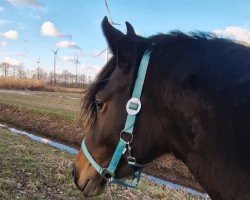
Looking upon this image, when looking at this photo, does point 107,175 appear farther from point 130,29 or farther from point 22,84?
point 22,84

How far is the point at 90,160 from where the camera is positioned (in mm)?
2727

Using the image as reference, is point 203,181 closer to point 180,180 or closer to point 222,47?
point 222,47

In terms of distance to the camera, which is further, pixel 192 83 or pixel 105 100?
pixel 105 100

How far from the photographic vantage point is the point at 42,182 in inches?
308

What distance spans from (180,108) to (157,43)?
49cm

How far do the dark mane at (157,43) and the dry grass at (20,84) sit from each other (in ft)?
201

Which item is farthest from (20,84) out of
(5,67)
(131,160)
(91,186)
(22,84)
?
(131,160)

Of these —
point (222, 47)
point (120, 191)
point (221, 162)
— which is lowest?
point (120, 191)

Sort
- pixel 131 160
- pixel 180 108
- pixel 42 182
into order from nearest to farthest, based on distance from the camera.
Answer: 1. pixel 180 108
2. pixel 131 160
3. pixel 42 182

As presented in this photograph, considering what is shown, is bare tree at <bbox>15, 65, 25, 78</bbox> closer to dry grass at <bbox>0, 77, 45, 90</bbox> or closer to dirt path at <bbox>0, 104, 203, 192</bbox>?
dry grass at <bbox>0, 77, 45, 90</bbox>

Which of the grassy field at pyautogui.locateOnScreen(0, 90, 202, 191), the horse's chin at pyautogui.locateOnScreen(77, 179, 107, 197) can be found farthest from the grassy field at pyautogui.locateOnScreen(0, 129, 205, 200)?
the grassy field at pyautogui.locateOnScreen(0, 90, 202, 191)

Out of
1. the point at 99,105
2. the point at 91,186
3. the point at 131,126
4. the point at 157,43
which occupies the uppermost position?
the point at 157,43

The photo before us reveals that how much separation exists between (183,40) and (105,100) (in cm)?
67

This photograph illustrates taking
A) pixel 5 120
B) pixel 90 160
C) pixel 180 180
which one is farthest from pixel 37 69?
pixel 90 160
